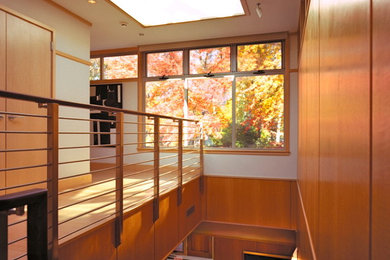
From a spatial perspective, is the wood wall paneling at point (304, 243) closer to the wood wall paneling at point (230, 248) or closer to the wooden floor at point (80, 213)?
the wooden floor at point (80, 213)

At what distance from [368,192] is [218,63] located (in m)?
4.87

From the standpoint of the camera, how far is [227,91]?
5.25 m

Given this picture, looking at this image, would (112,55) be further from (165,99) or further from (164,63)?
(165,99)

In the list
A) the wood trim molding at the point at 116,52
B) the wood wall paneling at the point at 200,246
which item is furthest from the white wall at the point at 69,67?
the wood wall paneling at the point at 200,246

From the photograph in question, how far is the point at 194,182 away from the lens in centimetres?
458

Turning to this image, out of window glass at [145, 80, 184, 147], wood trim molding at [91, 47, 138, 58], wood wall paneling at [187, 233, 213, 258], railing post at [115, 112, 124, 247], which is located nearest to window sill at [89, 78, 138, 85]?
window glass at [145, 80, 184, 147]

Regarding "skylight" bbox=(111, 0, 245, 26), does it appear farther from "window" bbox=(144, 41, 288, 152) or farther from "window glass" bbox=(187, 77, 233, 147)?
"window glass" bbox=(187, 77, 233, 147)

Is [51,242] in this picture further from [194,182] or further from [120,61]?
[120,61]

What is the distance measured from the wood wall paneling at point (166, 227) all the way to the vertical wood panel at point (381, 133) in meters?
2.74

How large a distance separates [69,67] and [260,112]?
3.16 m

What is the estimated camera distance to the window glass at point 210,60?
17.2 feet

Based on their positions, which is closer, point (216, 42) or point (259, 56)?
point (259, 56)

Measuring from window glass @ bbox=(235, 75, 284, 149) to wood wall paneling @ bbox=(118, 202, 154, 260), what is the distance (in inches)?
106

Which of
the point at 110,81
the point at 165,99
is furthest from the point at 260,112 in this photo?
the point at 110,81
